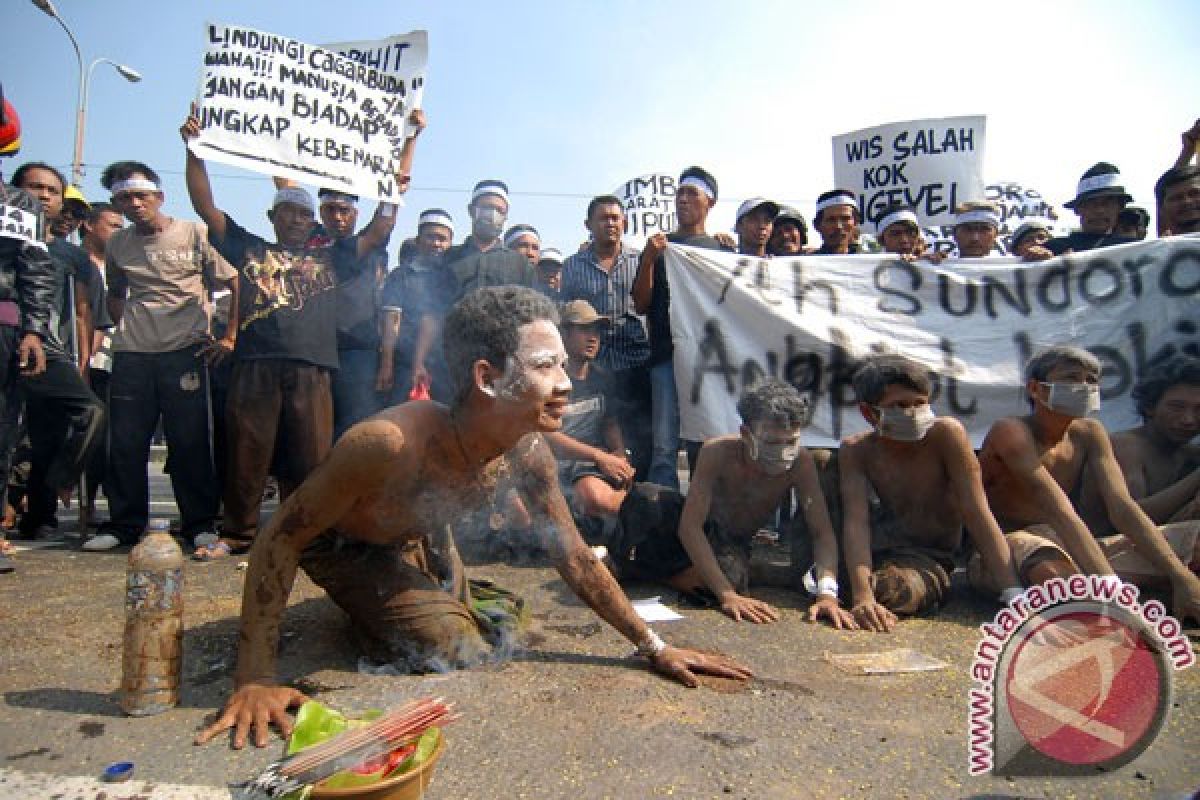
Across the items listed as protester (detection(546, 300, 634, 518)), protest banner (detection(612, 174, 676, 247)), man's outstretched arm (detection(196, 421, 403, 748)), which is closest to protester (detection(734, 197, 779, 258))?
protester (detection(546, 300, 634, 518))

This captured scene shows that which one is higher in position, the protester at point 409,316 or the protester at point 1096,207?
the protester at point 1096,207

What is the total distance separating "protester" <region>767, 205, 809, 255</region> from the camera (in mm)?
5805

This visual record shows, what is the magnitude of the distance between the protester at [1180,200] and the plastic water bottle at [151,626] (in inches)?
241

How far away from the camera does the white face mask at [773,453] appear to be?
375 cm

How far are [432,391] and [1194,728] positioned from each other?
4.43 metres

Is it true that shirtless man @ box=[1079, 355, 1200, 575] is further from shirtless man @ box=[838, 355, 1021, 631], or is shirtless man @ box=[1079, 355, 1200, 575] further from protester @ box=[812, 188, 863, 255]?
protester @ box=[812, 188, 863, 255]

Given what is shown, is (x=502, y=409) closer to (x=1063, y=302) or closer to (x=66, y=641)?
(x=66, y=641)

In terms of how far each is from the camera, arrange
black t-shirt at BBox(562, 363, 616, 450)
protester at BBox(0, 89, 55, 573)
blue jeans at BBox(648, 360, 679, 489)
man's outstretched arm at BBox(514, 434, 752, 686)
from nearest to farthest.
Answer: man's outstretched arm at BBox(514, 434, 752, 686) < protester at BBox(0, 89, 55, 573) < black t-shirt at BBox(562, 363, 616, 450) < blue jeans at BBox(648, 360, 679, 489)

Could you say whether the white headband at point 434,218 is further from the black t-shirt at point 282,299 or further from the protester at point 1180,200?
the protester at point 1180,200

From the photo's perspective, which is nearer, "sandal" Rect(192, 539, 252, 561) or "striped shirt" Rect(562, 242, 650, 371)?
"sandal" Rect(192, 539, 252, 561)

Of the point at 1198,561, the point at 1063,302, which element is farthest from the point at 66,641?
the point at 1063,302

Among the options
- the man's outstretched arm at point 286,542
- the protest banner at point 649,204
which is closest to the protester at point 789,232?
the protest banner at point 649,204

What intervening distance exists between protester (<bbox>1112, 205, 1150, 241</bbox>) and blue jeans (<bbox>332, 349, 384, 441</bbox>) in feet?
19.1

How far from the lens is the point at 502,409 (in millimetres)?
2541
